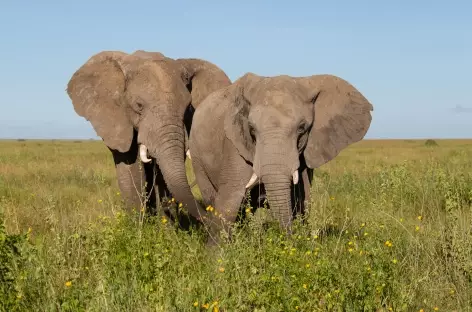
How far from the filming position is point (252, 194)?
8.06 meters

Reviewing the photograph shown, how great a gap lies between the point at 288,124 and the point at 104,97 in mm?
3654

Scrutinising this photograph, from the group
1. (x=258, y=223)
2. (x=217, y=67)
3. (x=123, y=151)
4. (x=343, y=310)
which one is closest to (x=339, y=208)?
(x=217, y=67)

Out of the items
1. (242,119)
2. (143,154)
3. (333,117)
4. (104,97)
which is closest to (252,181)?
(242,119)

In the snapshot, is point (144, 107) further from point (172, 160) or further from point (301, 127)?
point (301, 127)

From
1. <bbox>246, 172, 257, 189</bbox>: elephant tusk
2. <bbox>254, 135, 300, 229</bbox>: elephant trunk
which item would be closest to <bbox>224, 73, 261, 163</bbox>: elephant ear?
<bbox>246, 172, 257, 189</bbox>: elephant tusk

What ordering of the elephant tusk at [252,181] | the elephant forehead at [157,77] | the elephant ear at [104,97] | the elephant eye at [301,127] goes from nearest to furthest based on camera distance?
the elephant eye at [301,127]
the elephant tusk at [252,181]
the elephant forehead at [157,77]
the elephant ear at [104,97]

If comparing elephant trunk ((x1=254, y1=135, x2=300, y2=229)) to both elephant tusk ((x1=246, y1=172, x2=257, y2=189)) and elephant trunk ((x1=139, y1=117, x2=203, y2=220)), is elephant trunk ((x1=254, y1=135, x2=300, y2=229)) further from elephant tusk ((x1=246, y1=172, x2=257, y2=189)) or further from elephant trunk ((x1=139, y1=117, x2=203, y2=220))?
elephant trunk ((x1=139, y1=117, x2=203, y2=220))

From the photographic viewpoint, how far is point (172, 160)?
8.88 m

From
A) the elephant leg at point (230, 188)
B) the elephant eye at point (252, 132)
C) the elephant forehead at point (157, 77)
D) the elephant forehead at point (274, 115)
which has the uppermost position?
the elephant forehead at point (157, 77)

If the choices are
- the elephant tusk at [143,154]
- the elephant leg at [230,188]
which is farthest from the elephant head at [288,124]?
the elephant tusk at [143,154]

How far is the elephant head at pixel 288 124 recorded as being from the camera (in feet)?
23.0

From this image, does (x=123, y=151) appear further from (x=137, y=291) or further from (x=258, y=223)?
(x=137, y=291)

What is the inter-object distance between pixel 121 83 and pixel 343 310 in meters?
5.64

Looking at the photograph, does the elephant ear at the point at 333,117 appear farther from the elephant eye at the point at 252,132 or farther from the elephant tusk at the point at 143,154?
the elephant tusk at the point at 143,154
